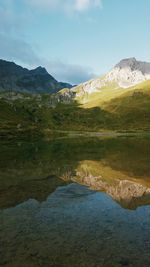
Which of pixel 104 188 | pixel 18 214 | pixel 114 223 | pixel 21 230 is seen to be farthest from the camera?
pixel 104 188

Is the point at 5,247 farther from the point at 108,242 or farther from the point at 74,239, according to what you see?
the point at 108,242

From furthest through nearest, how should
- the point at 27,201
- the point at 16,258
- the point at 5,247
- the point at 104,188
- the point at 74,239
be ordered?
the point at 104,188 → the point at 27,201 → the point at 74,239 → the point at 5,247 → the point at 16,258

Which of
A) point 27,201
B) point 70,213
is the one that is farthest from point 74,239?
point 27,201

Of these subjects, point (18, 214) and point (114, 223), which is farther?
point (18, 214)

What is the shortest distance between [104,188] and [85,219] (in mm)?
12803

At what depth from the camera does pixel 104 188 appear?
119 ft

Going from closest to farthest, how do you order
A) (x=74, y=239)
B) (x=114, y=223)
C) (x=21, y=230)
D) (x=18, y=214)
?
(x=74, y=239) → (x=21, y=230) → (x=114, y=223) → (x=18, y=214)

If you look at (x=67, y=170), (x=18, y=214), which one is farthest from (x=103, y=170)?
(x=18, y=214)

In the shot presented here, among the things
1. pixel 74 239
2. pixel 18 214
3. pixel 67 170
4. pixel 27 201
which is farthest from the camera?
pixel 67 170

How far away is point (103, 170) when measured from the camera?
166ft

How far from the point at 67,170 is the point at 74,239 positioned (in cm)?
3087

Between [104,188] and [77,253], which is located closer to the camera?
[77,253]

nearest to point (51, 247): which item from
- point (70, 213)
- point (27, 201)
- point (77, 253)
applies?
point (77, 253)

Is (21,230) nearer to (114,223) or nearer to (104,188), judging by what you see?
(114,223)
